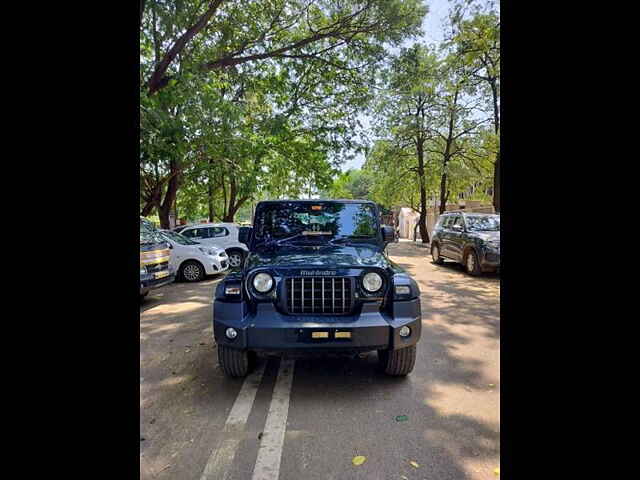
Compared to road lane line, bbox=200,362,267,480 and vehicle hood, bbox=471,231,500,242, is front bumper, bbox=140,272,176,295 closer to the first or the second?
road lane line, bbox=200,362,267,480

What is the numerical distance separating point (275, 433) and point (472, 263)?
9.06 meters

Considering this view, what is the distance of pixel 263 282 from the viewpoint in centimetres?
332

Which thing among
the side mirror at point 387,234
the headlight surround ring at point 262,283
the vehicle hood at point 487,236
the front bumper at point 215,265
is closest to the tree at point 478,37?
the vehicle hood at point 487,236

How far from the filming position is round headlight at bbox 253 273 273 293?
3.30 metres

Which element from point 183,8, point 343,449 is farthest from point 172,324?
point 183,8

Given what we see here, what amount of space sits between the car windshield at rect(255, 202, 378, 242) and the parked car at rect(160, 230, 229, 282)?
20.3 ft

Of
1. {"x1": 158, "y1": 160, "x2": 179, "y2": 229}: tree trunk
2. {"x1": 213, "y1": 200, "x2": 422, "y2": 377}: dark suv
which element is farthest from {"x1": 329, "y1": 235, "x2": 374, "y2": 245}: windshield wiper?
{"x1": 158, "y1": 160, "x2": 179, "y2": 229}: tree trunk

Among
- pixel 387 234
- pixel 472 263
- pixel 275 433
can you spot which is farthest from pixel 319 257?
pixel 472 263

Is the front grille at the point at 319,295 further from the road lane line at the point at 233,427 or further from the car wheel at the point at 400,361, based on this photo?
the road lane line at the point at 233,427

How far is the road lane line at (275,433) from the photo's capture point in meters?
2.29

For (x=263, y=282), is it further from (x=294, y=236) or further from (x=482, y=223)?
(x=482, y=223)
